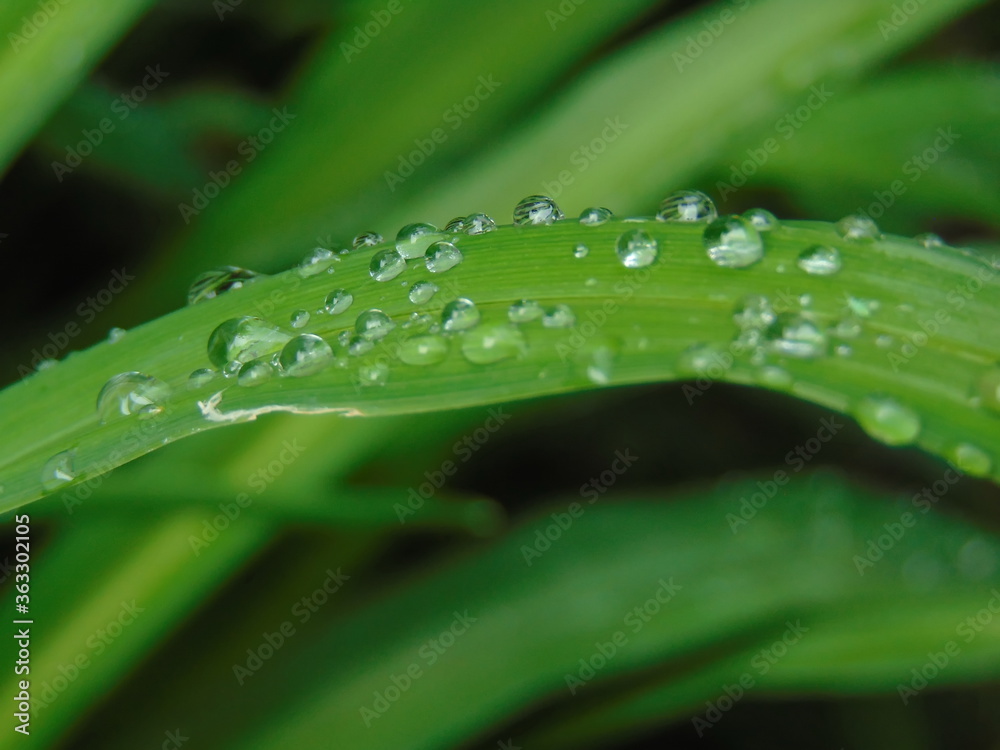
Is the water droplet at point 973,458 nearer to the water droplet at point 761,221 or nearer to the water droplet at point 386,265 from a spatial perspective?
the water droplet at point 761,221

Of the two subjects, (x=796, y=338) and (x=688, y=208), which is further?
(x=688, y=208)

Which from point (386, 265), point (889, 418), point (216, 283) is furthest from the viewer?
point (216, 283)

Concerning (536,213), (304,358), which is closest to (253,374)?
(304,358)

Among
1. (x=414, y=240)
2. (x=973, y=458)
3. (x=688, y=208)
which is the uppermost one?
(x=414, y=240)

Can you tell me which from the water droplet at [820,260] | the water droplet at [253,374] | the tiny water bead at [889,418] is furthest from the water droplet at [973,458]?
the water droplet at [253,374]

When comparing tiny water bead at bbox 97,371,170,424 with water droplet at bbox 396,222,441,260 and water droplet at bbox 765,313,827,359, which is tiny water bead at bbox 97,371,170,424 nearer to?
water droplet at bbox 396,222,441,260

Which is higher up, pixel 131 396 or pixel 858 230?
pixel 131 396

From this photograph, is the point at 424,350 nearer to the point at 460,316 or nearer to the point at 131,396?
the point at 460,316
